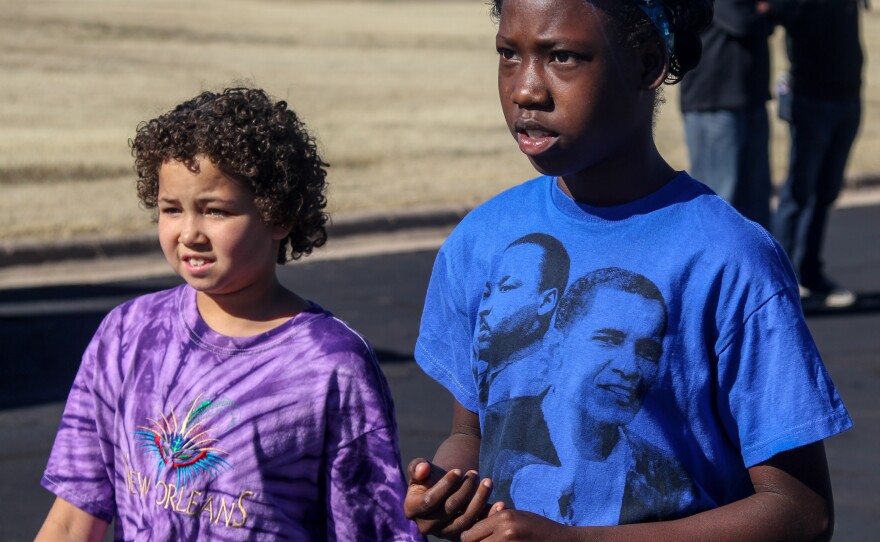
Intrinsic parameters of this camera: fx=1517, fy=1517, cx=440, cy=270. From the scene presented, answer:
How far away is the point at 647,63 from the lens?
2.26 metres

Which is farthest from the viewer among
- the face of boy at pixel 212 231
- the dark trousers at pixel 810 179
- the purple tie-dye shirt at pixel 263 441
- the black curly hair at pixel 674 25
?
the dark trousers at pixel 810 179

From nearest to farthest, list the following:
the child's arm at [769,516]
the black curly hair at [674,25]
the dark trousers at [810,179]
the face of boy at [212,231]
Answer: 1. the child's arm at [769,516]
2. the black curly hair at [674,25]
3. the face of boy at [212,231]
4. the dark trousers at [810,179]

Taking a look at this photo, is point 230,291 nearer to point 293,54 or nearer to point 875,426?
point 875,426

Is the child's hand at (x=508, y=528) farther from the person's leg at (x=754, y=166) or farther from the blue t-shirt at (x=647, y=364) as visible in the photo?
the person's leg at (x=754, y=166)

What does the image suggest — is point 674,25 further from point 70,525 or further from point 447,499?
point 70,525

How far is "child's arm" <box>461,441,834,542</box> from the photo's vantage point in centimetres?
210

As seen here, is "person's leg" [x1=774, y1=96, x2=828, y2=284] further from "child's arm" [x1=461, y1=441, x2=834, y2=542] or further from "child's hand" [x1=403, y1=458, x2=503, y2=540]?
"child's hand" [x1=403, y1=458, x2=503, y2=540]

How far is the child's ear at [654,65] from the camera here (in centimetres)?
225

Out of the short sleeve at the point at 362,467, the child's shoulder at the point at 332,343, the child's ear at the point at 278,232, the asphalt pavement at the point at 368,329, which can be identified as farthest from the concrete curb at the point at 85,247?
the short sleeve at the point at 362,467

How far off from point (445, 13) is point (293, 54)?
10607mm

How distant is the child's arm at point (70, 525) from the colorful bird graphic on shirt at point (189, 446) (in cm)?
25

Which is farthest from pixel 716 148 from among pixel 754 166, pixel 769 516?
pixel 769 516

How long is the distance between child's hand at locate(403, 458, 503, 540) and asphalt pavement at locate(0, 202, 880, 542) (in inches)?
137

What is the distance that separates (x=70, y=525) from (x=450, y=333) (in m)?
0.87
